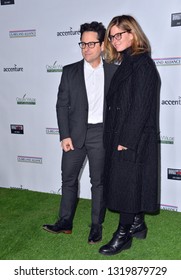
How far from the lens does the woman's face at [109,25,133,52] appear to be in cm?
225

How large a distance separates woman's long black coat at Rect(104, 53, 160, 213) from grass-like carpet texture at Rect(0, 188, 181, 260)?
45 centimetres

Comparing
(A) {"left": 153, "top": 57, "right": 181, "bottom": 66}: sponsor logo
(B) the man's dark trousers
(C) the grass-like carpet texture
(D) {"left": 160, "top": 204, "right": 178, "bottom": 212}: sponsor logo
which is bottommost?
(D) {"left": 160, "top": 204, "right": 178, "bottom": 212}: sponsor logo

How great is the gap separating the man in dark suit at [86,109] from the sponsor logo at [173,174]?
0.98 meters

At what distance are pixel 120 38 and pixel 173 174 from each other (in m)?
1.66

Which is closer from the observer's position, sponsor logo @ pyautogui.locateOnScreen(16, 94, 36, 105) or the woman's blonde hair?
the woman's blonde hair

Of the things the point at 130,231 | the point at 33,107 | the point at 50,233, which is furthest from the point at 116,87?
the point at 33,107

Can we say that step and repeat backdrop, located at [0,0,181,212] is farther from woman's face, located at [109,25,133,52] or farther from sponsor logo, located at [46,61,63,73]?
woman's face, located at [109,25,133,52]

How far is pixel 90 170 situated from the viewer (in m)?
2.73

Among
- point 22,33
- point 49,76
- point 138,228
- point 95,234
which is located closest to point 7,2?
point 22,33

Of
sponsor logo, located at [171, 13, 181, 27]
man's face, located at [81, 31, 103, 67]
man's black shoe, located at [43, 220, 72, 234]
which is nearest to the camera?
man's face, located at [81, 31, 103, 67]

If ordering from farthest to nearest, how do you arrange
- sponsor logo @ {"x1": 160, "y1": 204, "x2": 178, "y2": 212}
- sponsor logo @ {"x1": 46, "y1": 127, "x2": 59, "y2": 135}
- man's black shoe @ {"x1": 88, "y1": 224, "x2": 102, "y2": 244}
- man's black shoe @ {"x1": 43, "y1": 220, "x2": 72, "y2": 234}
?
1. sponsor logo @ {"x1": 46, "y1": 127, "x2": 59, "y2": 135}
2. sponsor logo @ {"x1": 160, "y1": 204, "x2": 178, "y2": 212}
3. man's black shoe @ {"x1": 43, "y1": 220, "x2": 72, "y2": 234}
4. man's black shoe @ {"x1": 88, "y1": 224, "x2": 102, "y2": 244}

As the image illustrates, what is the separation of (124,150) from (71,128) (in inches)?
21.6

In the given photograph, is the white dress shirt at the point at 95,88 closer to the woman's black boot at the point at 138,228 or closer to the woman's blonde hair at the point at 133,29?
the woman's blonde hair at the point at 133,29

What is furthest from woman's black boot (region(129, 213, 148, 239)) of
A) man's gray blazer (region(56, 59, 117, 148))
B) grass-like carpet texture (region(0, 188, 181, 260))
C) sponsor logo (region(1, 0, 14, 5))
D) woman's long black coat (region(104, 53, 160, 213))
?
sponsor logo (region(1, 0, 14, 5))
